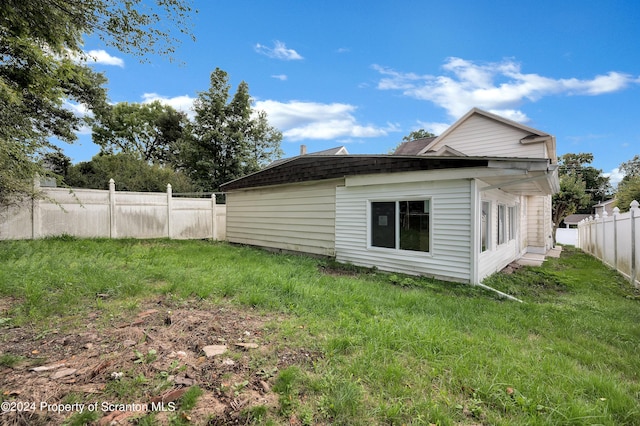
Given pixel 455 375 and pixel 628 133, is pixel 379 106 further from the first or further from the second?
pixel 628 133

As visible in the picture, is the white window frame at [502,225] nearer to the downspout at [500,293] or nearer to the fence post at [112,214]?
the downspout at [500,293]

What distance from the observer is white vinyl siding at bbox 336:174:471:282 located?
230 inches

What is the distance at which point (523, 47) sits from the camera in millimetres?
10242

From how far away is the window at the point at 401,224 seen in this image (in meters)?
6.44

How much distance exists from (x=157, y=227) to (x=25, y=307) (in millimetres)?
8383

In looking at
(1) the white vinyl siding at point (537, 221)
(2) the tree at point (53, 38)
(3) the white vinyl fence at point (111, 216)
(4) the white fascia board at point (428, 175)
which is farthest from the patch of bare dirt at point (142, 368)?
(1) the white vinyl siding at point (537, 221)

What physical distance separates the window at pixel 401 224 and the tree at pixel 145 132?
68.8 feet

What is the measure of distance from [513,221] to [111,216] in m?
14.0

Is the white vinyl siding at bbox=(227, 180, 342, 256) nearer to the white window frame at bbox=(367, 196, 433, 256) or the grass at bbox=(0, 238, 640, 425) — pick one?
the white window frame at bbox=(367, 196, 433, 256)

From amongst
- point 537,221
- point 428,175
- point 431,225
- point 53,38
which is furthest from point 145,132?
point 537,221

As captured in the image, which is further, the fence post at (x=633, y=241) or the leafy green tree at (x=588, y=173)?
the leafy green tree at (x=588, y=173)

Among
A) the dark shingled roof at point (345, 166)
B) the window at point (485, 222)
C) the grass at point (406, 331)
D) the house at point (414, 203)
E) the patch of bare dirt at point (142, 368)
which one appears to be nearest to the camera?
the patch of bare dirt at point (142, 368)

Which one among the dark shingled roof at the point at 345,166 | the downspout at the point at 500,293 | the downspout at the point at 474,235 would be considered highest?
the dark shingled roof at the point at 345,166

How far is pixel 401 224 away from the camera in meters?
6.79
